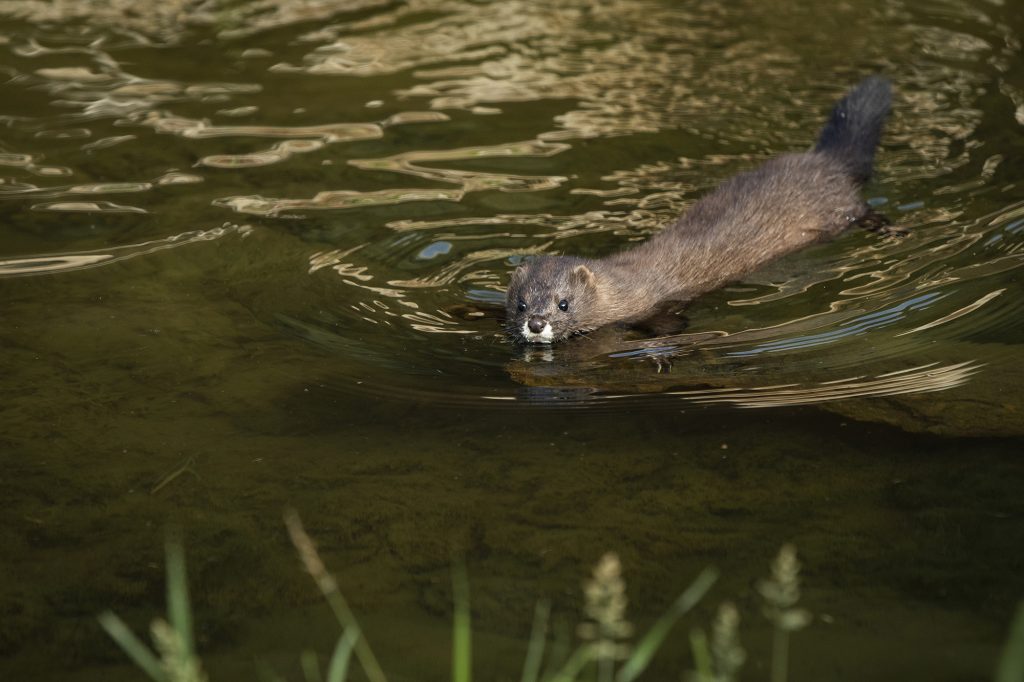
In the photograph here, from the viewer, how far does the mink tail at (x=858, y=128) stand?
8.09 m

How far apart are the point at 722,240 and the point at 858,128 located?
4.78 ft

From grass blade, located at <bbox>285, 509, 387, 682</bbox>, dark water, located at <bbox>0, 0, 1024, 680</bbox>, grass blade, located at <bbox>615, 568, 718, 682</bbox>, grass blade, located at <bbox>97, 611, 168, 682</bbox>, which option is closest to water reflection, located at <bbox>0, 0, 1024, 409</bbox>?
dark water, located at <bbox>0, 0, 1024, 680</bbox>

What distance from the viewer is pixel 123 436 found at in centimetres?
518

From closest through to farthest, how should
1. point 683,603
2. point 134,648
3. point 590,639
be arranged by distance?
point 134,648, point 590,639, point 683,603

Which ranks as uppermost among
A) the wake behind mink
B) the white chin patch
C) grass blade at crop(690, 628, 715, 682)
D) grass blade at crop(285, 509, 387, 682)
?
grass blade at crop(690, 628, 715, 682)

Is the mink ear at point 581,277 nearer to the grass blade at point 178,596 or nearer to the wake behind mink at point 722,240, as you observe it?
the wake behind mink at point 722,240

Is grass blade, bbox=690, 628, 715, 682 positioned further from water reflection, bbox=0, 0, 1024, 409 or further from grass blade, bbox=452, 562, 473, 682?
water reflection, bbox=0, 0, 1024, 409

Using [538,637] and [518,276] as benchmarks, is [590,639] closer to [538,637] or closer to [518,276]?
[538,637]

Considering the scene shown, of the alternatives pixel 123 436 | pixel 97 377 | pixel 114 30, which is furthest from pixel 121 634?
pixel 114 30

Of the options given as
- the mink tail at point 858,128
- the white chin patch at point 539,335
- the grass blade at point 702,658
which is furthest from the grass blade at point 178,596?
the mink tail at point 858,128

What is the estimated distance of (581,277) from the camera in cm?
681

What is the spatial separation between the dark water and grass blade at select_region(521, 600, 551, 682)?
0.19 ft

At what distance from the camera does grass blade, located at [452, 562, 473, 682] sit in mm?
3023

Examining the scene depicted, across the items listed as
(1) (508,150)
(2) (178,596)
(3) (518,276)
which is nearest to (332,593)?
(2) (178,596)
